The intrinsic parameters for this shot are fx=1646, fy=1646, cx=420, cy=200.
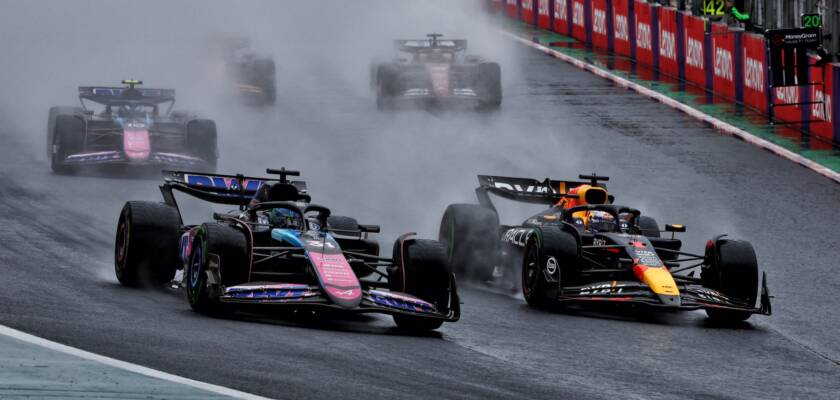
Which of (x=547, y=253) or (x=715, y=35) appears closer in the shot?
(x=547, y=253)

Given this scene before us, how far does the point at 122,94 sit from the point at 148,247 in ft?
34.4

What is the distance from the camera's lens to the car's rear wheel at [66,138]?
77.9 feet

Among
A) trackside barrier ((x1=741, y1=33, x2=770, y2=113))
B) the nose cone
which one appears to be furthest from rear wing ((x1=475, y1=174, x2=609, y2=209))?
trackside barrier ((x1=741, y1=33, x2=770, y2=113))

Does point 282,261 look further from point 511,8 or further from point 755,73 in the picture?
point 511,8

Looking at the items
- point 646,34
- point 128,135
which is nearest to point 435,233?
point 128,135

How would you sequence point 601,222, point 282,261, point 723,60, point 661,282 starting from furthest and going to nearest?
point 723,60 < point 601,222 < point 661,282 < point 282,261

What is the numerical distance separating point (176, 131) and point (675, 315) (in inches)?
440

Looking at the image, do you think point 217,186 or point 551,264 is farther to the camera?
point 217,186

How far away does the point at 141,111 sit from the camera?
81.8 ft

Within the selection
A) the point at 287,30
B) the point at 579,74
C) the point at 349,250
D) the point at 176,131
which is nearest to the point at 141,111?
the point at 176,131

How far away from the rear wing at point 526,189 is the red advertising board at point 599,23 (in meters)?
22.9

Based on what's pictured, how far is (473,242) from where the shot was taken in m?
17.1

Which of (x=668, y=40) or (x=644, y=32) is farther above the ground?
(x=644, y=32)

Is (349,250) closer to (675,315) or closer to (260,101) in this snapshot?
(675,315)
